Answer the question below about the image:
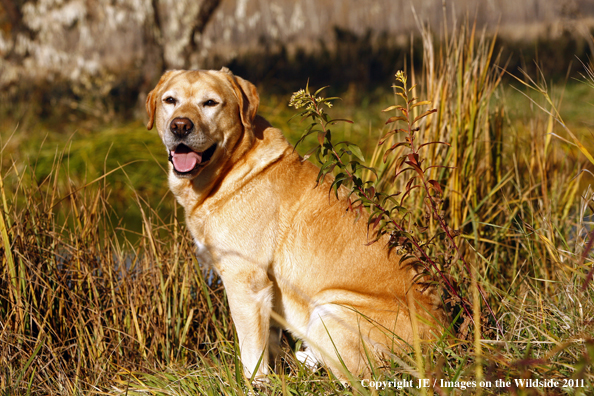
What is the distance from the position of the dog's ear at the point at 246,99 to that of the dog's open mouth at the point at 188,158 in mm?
231

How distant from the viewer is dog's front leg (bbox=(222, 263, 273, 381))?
8.80 ft

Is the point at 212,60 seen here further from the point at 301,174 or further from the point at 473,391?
the point at 473,391

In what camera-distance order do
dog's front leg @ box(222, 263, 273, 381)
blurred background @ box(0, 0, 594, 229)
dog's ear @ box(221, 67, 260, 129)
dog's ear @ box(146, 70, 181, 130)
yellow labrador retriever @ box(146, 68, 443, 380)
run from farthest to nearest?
blurred background @ box(0, 0, 594, 229)
dog's ear @ box(146, 70, 181, 130)
dog's ear @ box(221, 67, 260, 129)
dog's front leg @ box(222, 263, 273, 381)
yellow labrador retriever @ box(146, 68, 443, 380)

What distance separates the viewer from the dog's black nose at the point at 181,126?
2.69 m

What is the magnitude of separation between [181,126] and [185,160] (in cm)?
19

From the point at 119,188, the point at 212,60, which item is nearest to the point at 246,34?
the point at 212,60

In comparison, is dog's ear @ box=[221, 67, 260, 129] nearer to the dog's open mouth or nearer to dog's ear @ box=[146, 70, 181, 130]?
the dog's open mouth

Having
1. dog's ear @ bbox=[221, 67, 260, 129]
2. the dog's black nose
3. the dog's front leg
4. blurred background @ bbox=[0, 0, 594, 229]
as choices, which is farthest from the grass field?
blurred background @ bbox=[0, 0, 594, 229]

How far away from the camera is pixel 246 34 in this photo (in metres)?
12.4

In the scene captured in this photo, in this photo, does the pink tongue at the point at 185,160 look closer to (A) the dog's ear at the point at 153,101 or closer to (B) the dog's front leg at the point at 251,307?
(A) the dog's ear at the point at 153,101

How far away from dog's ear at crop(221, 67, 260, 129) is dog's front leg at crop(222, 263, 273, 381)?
807mm

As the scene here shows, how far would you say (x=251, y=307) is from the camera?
2.68 metres

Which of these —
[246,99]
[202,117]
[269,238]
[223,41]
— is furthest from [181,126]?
[223,41]

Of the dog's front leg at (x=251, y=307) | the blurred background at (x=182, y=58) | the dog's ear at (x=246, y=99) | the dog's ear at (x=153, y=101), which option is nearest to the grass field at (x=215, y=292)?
the dog's front leg at (x=251, y=307)
